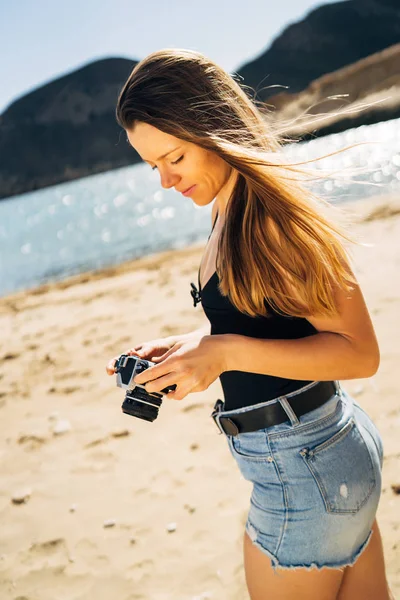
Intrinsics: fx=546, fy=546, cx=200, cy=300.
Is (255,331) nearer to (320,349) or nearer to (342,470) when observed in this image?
(320,349)

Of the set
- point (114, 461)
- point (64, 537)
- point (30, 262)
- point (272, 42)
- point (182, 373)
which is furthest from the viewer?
point (272, 42)

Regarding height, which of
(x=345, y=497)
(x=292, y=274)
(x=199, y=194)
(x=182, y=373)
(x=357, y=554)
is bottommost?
(x=357, y=554)

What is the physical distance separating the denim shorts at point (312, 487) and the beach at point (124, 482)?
0.68m

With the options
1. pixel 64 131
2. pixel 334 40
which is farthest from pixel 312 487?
pixel 64 131

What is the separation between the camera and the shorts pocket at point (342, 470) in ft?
4.82

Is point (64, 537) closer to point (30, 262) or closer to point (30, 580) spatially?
point (30, 580)

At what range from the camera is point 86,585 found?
3.15 m

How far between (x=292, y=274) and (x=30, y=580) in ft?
9.28

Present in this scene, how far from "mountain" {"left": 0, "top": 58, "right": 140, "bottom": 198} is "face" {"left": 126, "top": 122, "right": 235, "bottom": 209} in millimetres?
106322

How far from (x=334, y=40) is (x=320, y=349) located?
127 m

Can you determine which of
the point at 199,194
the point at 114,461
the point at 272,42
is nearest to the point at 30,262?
the point at 114,461

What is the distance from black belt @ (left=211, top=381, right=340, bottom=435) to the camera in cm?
153

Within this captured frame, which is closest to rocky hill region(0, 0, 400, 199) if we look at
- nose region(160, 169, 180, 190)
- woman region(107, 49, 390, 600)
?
nose region(160, 169, 180, 190)

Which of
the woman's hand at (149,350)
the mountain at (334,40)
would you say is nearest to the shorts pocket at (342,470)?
the woman's hand at (149,350)
